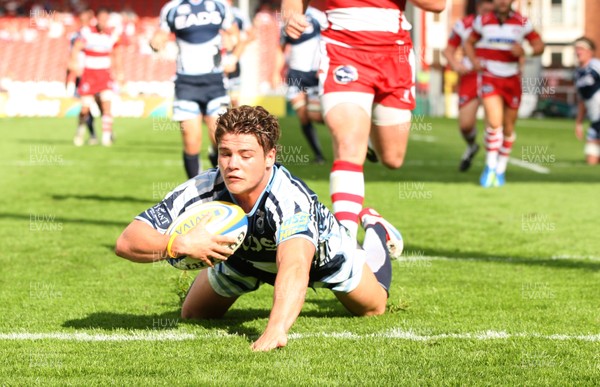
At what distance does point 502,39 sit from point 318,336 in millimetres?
9480

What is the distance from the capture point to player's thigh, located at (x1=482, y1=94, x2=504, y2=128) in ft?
45.6

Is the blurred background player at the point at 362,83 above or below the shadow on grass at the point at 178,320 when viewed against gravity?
above

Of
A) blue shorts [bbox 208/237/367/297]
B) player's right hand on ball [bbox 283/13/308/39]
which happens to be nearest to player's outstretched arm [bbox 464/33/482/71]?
player's right hand on ball [bbox 283/13/308/39]

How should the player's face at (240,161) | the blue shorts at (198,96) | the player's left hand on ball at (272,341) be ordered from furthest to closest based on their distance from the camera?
1. the blue shorts at (198,96)
2. the player's face at (240,161)
3. the player's left hand on ball at (272,341)

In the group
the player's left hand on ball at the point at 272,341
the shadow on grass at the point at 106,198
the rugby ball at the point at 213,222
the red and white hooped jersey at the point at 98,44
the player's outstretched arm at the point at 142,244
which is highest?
the rugby ball at the point at 213,222

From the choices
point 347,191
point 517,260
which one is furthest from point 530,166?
point 347,191

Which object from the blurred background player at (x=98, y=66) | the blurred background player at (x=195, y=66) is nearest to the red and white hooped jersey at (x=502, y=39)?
the blurred background player at (x=195, y=66)

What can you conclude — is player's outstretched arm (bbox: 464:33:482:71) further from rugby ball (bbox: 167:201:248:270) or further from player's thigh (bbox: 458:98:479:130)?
rugby ball (bbox: 167:201:248:270)

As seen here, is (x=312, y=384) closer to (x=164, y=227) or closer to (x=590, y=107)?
(x=164, y=227)

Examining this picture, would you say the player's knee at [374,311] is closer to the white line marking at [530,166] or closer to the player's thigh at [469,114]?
the player's thigh at [469,114]

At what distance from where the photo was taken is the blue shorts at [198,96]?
10.6 meters

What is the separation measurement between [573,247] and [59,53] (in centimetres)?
4356

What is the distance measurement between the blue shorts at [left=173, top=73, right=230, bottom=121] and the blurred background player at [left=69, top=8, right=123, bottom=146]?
11.4 metres

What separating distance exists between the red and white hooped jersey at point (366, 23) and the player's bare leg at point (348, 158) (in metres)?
0.49
